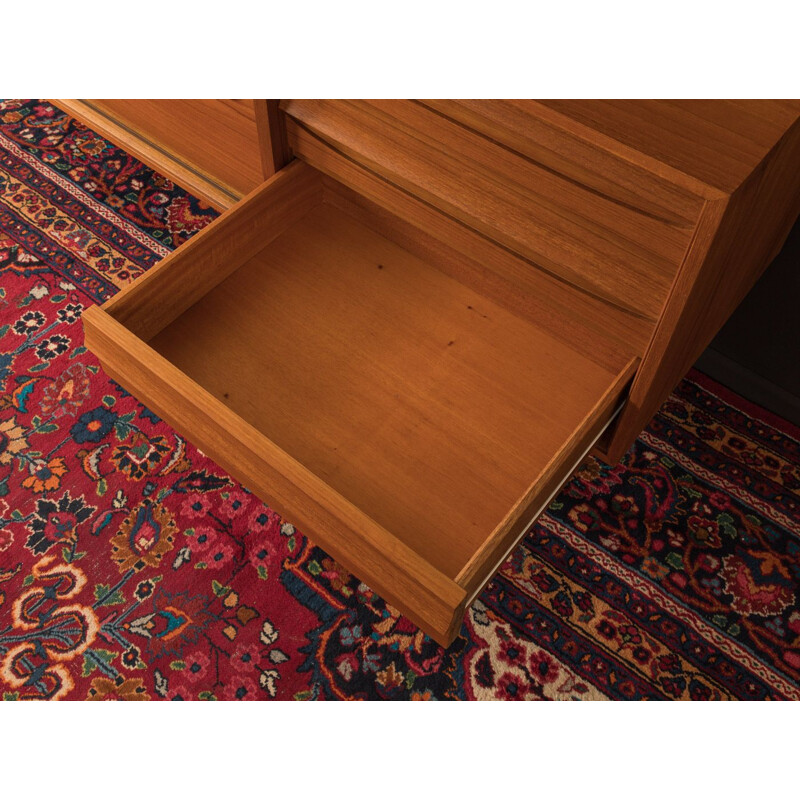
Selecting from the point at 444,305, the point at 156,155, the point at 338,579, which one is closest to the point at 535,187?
the point at 444,305

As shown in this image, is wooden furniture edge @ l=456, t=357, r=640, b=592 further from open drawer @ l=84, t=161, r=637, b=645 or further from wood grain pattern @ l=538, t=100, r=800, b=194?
wood grain pattern @ l=538, t=100, r=800, b=194

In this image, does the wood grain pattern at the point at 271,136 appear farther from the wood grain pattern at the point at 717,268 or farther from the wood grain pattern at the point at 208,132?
the wood grain pattern at the point at 717,268

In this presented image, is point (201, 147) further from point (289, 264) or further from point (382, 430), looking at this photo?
point (382, 430)

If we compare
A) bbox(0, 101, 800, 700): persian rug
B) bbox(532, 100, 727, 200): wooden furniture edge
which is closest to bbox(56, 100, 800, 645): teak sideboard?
bbox(532, 100, 727, 200): wooden furniture edge

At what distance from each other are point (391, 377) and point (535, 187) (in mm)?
336

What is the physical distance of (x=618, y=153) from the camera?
825 millimetres

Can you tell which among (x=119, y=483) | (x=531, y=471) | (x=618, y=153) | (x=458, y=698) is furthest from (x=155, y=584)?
(x=618, y=153)

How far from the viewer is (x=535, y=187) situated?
97 cm

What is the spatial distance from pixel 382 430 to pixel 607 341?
34 centimetres

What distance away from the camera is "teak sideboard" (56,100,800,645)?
33.6 inches

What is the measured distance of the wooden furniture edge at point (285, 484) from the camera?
850mm

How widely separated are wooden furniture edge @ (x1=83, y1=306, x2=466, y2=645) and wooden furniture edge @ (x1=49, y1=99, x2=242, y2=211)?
64 centimetres

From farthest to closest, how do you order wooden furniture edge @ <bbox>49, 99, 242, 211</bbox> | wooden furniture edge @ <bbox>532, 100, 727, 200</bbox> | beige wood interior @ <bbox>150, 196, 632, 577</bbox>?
wooden furniture edge @ <bbox>49, 99, 242, 211</bbox>
beige wood interior @ <bbox>150, 196, 632, 577</bbox>
wooden furniture edge @ <bbox>532, 100, 727, 200</bbox>

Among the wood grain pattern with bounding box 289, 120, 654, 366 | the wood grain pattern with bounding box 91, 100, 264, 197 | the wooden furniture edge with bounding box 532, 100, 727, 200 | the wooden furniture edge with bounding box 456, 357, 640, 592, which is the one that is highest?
the wood grain pattern with bounding box 91, 100, 264, 197
